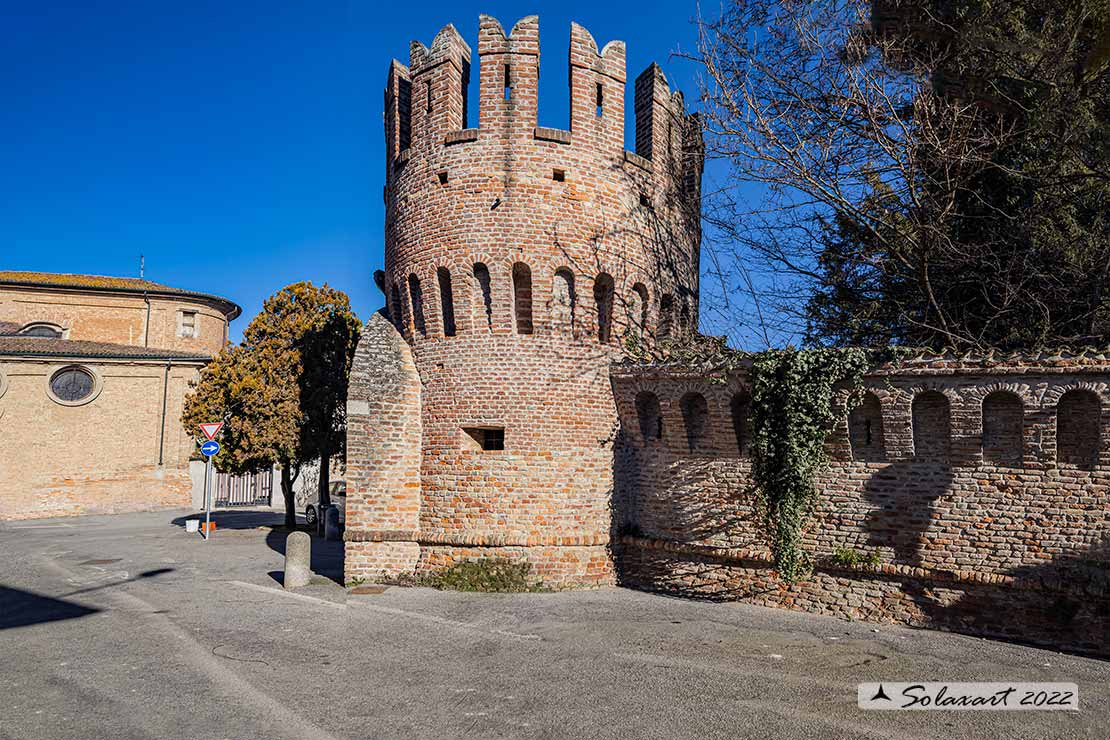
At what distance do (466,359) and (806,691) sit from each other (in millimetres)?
7207

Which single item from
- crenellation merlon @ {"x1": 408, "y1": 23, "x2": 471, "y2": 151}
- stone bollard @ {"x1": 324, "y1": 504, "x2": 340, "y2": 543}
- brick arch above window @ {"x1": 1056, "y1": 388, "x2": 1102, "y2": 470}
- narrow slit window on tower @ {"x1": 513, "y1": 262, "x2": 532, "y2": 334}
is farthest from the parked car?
brick arch above window @ {"x1": 1056, "y1": 388, "x2": 1102, "y2": 470}

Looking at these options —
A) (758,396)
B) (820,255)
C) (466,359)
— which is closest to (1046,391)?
(758,396)

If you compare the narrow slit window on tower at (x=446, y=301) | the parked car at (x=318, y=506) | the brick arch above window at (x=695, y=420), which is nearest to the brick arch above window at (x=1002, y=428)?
the brick arch above window at (x=695, y=420)

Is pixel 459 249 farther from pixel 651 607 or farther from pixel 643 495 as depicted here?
pixel 651 607

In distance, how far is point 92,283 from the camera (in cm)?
3053

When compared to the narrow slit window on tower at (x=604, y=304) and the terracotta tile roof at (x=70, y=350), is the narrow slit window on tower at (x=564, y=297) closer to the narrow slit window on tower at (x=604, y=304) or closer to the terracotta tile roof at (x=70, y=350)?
the narrow slit window on tower at (x=604, y=304)

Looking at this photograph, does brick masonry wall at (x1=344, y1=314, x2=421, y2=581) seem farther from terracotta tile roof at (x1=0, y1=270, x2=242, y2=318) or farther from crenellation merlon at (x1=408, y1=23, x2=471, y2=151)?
terracotta tile roof at (x1=0, y1=270, x2=242, y2=318)

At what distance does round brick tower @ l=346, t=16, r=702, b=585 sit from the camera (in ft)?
37.5

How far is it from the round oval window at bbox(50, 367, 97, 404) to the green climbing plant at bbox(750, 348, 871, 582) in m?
25.6

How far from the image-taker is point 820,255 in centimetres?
1384

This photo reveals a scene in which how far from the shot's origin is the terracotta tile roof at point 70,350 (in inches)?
976

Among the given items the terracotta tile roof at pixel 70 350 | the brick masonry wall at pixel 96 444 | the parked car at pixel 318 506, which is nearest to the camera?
the parked car at pixel 318 506

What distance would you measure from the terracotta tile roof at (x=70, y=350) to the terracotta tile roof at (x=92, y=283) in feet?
8.49

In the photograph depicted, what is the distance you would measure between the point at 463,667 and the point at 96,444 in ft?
78.9
